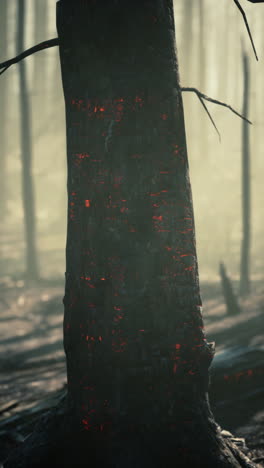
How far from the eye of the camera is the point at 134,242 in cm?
339

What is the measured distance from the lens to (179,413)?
3.49 meters

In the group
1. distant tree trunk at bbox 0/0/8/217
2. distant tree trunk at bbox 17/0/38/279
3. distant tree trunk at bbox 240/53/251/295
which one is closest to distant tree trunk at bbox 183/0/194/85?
distant tree trunk at bbox 0/0/8/217

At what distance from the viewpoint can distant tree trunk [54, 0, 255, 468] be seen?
3371 mm

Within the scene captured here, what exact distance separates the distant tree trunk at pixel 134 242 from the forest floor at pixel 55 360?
1.43m

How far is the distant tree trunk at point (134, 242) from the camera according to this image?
3371mm

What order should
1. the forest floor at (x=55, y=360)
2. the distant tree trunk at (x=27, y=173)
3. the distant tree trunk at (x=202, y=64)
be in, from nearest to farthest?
the forest floor at (x=55, y=360) < the distant tree trunk at (x=27, y=173) < the distant tree trunk at (x=202, y=64)

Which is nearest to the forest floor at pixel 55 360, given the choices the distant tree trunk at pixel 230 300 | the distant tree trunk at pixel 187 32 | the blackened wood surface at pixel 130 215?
the distant tree trunk at pixel 230 300

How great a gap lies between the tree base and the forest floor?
0.99 metres

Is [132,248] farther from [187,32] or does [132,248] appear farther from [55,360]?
[187,32]

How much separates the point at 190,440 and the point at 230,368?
3.02m

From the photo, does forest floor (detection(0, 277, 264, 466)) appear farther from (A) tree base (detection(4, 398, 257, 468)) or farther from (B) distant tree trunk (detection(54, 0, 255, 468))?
(B) distant tree trunk (detection(54, 0, 255, 468))

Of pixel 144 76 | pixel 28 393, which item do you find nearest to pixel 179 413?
pixel 144 76

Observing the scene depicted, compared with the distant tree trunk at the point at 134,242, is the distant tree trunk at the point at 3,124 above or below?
above

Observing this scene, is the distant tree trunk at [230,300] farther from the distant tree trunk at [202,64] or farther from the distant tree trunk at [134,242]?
the distant tree trunk at [202,64]
